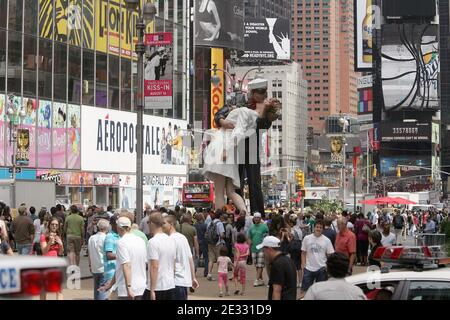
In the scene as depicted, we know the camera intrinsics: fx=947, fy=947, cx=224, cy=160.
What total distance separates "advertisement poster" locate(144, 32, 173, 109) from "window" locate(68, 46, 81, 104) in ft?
97.7

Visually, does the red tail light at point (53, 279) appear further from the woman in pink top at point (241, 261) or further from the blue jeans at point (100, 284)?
the woman in pink top at point (241, 261)

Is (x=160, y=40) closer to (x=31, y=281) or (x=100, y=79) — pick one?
(x=31, y=281)

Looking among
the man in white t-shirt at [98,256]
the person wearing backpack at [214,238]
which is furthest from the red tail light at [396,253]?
the person wearing backpack at [214,238]

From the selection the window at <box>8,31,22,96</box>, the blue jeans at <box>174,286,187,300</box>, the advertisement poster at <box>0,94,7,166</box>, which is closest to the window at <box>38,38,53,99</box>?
the window at <box>8,31,22,96</box>

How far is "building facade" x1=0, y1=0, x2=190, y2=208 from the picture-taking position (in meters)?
48.7

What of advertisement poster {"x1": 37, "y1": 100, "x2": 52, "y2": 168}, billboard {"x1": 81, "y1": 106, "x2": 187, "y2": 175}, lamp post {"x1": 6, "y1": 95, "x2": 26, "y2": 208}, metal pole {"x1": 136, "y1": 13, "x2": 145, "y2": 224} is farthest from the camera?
billboard {"x1": 81, "y1": 106, "x2": 187, "y2": 175}

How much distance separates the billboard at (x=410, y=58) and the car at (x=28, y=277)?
565 feet

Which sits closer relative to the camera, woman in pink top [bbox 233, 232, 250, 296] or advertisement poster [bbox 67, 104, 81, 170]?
woman in pink top [bbox 233, 232, 250, 296]

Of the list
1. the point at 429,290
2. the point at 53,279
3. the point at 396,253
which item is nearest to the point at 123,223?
the point at 396,253

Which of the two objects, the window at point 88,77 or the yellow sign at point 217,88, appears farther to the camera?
the yellow sign at point 217,88

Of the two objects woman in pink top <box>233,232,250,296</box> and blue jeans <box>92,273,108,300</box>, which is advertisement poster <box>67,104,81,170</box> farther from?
blue jeans <box>92,273,108,300</box>

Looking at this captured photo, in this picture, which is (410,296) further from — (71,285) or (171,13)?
(171,13)

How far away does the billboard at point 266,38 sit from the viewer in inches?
6649

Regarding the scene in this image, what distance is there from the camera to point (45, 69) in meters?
51.2
